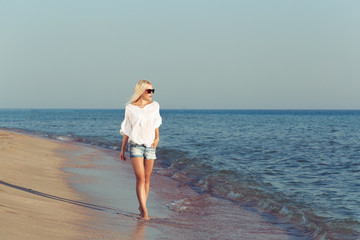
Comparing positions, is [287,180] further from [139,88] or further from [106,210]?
[139,88]

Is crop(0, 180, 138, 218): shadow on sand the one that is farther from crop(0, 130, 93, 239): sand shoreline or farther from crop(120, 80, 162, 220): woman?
crop(120, 80, 162, 220): woman

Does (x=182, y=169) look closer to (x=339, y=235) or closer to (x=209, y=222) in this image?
(x=209, y=222)

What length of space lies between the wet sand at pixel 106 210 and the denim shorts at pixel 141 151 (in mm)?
1031

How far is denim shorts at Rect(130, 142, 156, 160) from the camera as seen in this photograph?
573 cm

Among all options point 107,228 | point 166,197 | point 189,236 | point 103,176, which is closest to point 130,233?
point 107,228

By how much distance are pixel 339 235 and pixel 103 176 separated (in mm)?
6326

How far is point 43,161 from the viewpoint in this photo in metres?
11.9

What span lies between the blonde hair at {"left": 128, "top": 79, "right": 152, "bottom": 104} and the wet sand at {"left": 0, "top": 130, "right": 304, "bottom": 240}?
1889 mm

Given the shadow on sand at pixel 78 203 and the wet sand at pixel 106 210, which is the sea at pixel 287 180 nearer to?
the wet sand at pixel 106 210

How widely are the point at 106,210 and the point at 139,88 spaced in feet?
7.57

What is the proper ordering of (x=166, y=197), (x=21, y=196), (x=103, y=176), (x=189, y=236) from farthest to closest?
(x=103, y=176), (x=166, y=197), (x=21, y=196), (x=189, y=236)

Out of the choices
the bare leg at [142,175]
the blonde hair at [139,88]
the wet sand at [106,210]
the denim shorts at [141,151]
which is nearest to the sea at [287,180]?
the wet sand at [106,210]

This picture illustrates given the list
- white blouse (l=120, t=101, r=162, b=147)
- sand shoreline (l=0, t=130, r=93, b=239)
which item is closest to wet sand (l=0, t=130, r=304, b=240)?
sand shoreline (l=0, t=130, r=93, b=239)

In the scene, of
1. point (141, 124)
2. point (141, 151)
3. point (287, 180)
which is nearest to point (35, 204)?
point (141, 151)
